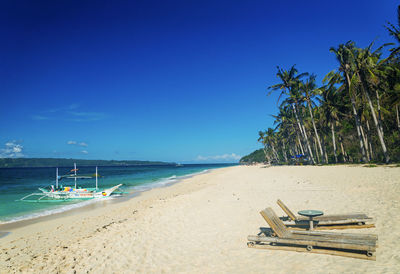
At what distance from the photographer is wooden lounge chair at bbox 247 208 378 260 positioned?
184 inches

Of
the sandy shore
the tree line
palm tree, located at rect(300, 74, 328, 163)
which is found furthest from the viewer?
palm tree, located at rect(300, 74, 328, 163)

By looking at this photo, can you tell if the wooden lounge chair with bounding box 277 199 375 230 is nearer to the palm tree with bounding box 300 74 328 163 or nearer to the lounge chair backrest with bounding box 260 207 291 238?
the lounge chair backrest with bounding box 260 207 291 238

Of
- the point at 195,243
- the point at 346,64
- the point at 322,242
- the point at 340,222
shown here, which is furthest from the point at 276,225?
the point at 346,64

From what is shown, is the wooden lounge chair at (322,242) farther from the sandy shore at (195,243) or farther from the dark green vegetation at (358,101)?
the dark green vegetation at (358,101)

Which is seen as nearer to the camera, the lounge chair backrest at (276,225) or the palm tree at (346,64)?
the lounge chair backrest at (276,225)

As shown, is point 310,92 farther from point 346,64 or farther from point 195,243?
point 195,243

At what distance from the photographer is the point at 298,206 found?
10.0 m

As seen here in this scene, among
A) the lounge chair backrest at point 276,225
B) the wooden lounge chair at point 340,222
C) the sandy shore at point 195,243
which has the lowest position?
the sandy shore at point 195,243

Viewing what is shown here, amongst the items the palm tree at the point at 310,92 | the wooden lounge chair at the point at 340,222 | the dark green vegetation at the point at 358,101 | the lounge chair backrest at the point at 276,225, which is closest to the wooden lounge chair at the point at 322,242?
the lounge chair backrest at the point at 276,225

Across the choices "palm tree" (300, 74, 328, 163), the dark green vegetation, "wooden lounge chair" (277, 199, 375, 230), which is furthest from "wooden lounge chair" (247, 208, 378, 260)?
"palm tree" (300, 74, 328, 163)

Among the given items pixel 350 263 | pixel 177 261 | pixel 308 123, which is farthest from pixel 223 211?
pixel 308 123

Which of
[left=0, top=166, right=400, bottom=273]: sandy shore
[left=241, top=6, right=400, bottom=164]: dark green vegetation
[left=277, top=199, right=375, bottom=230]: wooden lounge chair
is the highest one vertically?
[left=241, top=6, right=400, bottom=164]: dark green vegetation

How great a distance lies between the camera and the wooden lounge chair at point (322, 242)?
15.3 feet

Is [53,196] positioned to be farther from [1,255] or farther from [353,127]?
[353,127]
